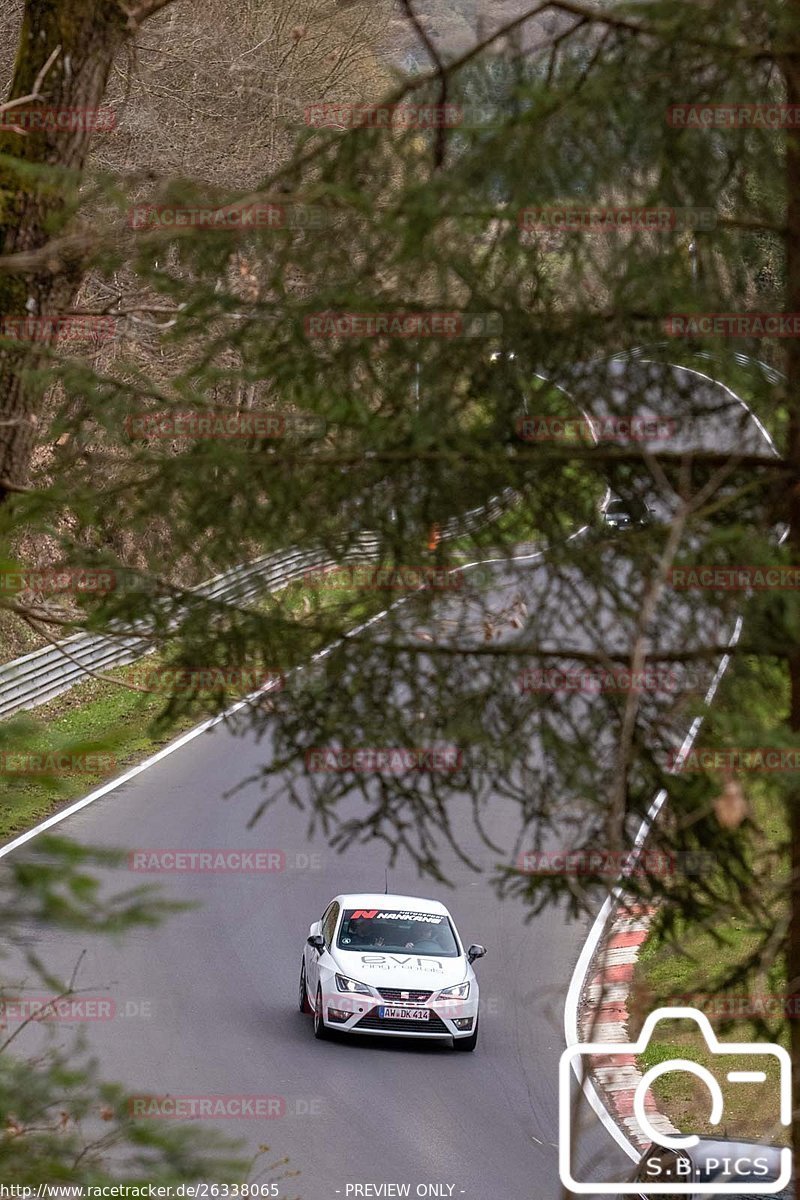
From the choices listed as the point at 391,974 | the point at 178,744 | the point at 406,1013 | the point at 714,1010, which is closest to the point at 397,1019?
the point at 406,1013

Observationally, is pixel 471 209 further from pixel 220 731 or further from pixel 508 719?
pixel 220 731

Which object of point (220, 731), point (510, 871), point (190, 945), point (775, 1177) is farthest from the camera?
point (220, 731)

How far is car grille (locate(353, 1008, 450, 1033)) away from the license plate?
4 centimetres

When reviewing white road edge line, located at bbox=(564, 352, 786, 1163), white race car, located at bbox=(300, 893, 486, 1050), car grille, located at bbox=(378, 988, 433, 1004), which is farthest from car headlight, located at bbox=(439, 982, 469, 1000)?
white road edge line, located at bbox=(564, 352, 786, 1163)

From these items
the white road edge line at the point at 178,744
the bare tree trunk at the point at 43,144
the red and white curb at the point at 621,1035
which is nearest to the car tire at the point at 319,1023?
the red and white curb at the point at 621,1035

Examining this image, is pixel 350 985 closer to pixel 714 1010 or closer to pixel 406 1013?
pixel 406 1013

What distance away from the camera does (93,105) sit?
24.8 ft

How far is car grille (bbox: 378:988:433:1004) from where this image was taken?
49.6 feet

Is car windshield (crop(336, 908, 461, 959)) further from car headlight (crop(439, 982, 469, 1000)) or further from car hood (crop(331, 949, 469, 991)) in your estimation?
car headlight (crop(439, 982, 469, 1000))

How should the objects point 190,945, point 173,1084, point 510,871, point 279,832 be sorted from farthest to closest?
point 279,832, point 190,945, point 173,1084, point 510,871

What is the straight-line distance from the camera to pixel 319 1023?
15.6 m

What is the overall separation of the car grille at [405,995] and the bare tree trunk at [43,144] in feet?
30.0

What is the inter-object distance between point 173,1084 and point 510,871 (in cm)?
938

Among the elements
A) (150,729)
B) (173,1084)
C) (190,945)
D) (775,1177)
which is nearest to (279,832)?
(190,945)
